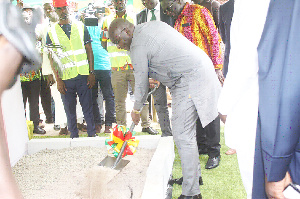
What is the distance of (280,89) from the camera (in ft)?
2.73

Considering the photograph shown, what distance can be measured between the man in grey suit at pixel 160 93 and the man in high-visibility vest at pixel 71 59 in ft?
2.89

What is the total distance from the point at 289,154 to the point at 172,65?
137 cm

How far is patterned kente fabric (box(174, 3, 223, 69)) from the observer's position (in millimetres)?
2842

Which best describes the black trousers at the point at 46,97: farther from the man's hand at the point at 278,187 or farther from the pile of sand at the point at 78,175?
the man's hand at the point at 278,187

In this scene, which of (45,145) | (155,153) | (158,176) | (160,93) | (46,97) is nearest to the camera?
(158,176)

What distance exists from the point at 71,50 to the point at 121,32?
1566 millimetres

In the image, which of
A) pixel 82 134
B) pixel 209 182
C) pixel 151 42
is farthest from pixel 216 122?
pixel 82 134

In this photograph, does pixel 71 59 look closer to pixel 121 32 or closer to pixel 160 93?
pixel 160 93

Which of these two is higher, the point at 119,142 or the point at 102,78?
the point at 102,78

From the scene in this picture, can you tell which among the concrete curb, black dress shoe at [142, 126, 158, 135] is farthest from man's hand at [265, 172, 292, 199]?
black dress shoe at [142, 126, 158, 135]

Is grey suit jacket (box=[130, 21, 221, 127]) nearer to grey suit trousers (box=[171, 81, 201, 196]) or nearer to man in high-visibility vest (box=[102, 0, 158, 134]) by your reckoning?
grey suit trousers (box=[171, 81, 201, 196])

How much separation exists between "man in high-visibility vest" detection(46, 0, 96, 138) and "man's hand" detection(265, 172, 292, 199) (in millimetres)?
2927

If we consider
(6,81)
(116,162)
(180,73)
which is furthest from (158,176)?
(6,81)

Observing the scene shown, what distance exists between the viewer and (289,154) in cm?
85
